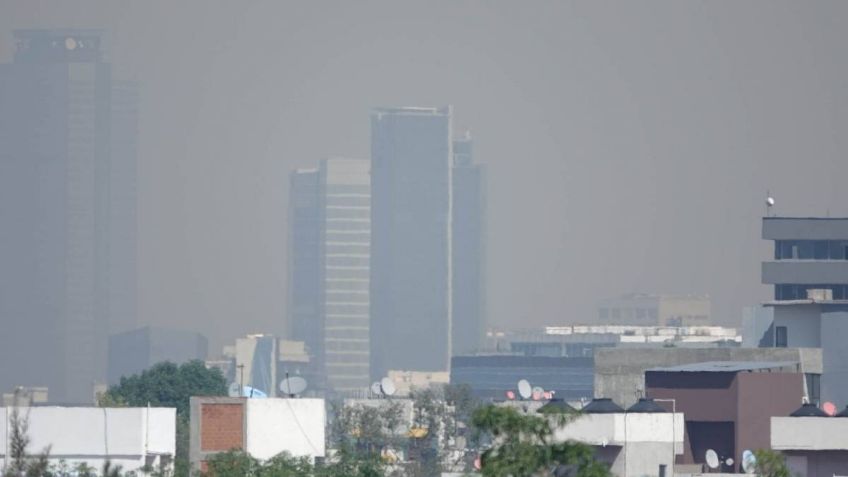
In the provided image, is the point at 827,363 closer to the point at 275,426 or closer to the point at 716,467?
the point at 716,467

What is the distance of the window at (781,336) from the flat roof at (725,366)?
13761mm

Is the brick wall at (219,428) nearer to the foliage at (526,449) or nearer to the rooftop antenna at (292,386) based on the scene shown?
the rooftop antenna at (292,386)

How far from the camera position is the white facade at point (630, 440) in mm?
74812

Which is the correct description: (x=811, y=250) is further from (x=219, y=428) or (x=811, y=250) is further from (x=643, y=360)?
(x=219, y=428)

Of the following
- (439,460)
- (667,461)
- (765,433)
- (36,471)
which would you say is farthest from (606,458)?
(36,471)

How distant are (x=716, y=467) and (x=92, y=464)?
78.0ft

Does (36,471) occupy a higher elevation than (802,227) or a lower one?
lower

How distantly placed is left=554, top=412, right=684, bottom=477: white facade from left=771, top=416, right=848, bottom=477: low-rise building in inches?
135

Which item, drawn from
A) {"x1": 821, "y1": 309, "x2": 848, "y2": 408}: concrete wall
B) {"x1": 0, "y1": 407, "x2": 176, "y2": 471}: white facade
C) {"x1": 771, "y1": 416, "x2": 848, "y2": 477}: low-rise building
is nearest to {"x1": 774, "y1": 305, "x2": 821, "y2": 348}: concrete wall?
{"x1": 821, "y1": 309, "x2": 848, "y2": 408}: concrete wall

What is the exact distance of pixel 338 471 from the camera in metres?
62.4

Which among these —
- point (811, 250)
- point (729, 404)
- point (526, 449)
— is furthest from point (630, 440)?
point (811, 250)

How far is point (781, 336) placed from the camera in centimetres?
11862

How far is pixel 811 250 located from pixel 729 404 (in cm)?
5572

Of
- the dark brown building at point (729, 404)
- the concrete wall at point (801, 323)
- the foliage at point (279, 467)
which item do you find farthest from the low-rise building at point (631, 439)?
the concrete wall at point (801, 323)
